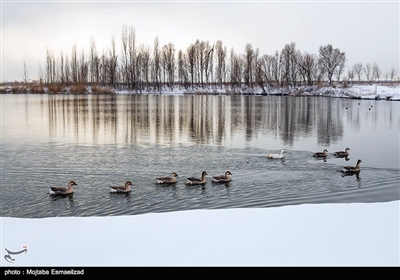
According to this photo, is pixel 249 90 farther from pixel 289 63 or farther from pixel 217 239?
pixel 217 239

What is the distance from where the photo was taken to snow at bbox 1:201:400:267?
15.3ft

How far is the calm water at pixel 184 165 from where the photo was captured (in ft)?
29.7

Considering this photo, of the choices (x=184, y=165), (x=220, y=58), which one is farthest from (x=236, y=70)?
(x=184, y=165)

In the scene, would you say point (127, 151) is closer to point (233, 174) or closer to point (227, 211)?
point (233, 174)

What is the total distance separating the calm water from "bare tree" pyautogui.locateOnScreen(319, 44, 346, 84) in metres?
55.4

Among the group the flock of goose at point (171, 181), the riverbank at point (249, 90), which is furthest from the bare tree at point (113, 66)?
the flock of goose at point (171, 181)

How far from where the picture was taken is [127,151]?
48.5 ft

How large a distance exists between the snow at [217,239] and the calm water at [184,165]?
6.72 feet

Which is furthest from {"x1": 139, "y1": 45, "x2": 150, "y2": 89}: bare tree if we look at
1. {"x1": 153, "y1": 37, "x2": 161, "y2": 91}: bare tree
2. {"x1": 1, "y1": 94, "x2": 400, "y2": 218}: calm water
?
{"x1": 1, "y1": 94, "x2": 400, "y2": 218}: calm water

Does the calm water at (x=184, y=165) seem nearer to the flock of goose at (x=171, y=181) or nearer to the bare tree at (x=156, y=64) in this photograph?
the flock of goose at (x=171, y=181)

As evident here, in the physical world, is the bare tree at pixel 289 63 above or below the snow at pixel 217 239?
above

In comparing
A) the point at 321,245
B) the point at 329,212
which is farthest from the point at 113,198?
the point at 321,245

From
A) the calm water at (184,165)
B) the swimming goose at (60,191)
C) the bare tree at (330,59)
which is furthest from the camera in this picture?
the bare tree at (330,59)

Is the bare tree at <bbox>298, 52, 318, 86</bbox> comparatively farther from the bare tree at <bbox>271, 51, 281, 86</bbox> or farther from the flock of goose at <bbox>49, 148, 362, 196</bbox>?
the flock of goose at <bbox>49, 148, 362, 196</bbox>
